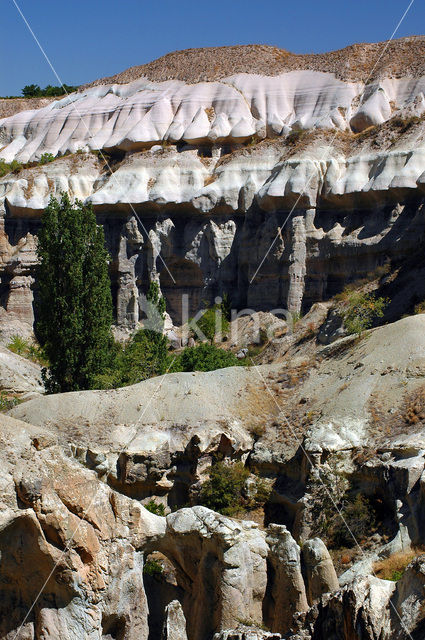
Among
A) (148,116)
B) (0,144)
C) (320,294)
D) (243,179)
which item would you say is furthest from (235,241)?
(0,144)

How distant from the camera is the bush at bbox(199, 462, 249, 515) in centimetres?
2742

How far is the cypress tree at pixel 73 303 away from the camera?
37.0 m

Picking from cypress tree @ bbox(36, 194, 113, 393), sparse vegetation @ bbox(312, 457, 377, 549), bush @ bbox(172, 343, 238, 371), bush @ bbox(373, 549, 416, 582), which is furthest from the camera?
bush @ bbox(172, 343, 238, 371)

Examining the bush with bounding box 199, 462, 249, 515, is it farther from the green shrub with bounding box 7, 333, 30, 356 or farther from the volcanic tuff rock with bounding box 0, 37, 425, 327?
the green shrub with bounding box 7, 333, 30, 356

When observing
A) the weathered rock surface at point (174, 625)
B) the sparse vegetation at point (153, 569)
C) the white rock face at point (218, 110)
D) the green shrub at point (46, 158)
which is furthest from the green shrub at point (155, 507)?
the green shrub at point (46, 158)

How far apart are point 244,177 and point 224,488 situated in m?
30.0

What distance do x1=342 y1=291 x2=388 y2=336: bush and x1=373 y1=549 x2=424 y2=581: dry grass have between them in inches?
561

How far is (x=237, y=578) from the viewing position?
729 inches

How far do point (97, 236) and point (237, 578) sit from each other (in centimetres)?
2346

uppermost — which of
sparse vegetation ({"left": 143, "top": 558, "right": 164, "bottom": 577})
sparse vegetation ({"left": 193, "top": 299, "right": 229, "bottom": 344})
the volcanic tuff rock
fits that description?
the volcanic tuff rock

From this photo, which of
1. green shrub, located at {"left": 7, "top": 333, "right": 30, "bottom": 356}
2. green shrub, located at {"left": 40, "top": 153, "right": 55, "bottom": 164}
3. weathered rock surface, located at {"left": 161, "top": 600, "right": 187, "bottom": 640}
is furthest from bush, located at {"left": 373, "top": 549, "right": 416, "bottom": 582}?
green shrub, located at {"left": 40, "top": 153, "right": 55, "bottom": 164}

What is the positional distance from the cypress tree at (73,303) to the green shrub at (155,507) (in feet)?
29.5

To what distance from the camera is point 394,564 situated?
20.1m

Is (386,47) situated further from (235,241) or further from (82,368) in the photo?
(82,368)
